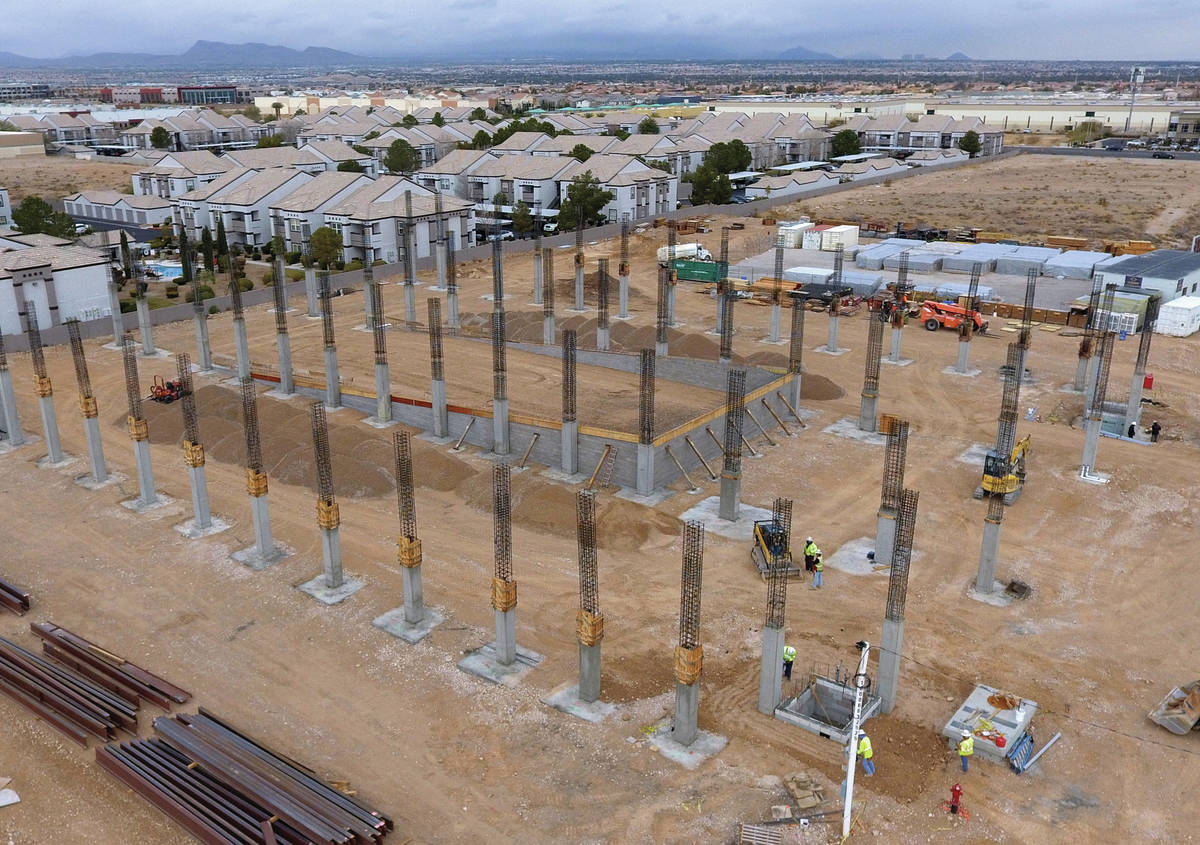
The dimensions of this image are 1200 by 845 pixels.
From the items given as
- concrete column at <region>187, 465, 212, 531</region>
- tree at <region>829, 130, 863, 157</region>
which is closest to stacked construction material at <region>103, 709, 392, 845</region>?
concrete column at <region>187, 465, 212, 531</region>

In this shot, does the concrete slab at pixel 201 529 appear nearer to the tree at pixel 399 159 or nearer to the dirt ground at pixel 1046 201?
the dirt ground at pixel 1046 201

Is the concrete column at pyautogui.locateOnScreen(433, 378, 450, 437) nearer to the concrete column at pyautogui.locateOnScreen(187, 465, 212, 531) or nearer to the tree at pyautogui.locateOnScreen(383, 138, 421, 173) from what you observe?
the concrete column at pyautogui.locateOnScreen(187, 465, 212, 531)

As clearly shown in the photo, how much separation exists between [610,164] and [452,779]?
6418cm

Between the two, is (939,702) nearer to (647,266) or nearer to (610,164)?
(647,266)

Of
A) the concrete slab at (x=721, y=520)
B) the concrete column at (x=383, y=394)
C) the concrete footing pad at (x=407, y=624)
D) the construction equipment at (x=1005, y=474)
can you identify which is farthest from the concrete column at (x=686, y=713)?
the concrete column at (x=383, y=394)

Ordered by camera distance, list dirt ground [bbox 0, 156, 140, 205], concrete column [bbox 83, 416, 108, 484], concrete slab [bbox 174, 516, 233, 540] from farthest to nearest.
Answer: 1. dirt ground [bbox 0, 156, 140, 205]
2. concrete column [bbox 83, 416, 108, 484]
3. concrete slab [bbox 174, 516, 233, 540]

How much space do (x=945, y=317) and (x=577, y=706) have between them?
1285 inches

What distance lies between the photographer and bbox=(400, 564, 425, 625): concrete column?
20.2 metres

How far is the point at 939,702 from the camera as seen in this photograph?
1802 centimetres

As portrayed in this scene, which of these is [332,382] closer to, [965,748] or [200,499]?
[200,499]

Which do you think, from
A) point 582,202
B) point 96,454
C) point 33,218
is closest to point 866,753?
point 96,454

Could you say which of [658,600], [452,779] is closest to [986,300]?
[658,600]

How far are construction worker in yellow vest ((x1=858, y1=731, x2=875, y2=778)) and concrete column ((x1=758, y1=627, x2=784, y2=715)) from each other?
1.94m

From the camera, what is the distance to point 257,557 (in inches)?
917
